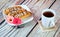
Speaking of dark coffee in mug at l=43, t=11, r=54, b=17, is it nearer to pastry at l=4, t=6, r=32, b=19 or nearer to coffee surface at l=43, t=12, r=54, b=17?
coffee surface at l=43, t=12, r=54, b=17

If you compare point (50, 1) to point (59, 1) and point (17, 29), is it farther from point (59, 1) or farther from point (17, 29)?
point (17, 29)

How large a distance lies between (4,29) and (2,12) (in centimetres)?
16

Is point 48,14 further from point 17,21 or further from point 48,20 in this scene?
point 17,21

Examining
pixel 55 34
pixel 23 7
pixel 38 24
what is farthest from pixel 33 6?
pixel 55 34

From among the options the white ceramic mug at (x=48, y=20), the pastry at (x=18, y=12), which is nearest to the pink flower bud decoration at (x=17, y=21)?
the pastry at (x=18, y=12)

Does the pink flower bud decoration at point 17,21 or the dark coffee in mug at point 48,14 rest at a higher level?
the dark coffee in mug at point 48,14

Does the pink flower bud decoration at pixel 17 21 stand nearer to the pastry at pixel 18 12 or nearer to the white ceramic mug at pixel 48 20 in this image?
the pastry at pixel 18 12

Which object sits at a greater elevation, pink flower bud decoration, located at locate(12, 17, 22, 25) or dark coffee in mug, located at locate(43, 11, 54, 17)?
dark coffee in mug, located at locate(43, 11, 54, 17)

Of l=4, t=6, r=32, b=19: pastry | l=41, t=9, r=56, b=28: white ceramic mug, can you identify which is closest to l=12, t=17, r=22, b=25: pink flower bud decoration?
l=4, t=6, r=32, b=19: pastry

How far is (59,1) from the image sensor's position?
120 cm

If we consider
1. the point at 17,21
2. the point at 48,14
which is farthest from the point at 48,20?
the point at 17,21

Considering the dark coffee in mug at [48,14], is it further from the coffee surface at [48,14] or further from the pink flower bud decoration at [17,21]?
the pink flower bud decoration at [17,21]

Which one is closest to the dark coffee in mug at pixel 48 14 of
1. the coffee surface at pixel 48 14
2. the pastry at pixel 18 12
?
the coffee surface at pixel 48 14

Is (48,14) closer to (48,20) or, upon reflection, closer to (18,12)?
(48,20)
